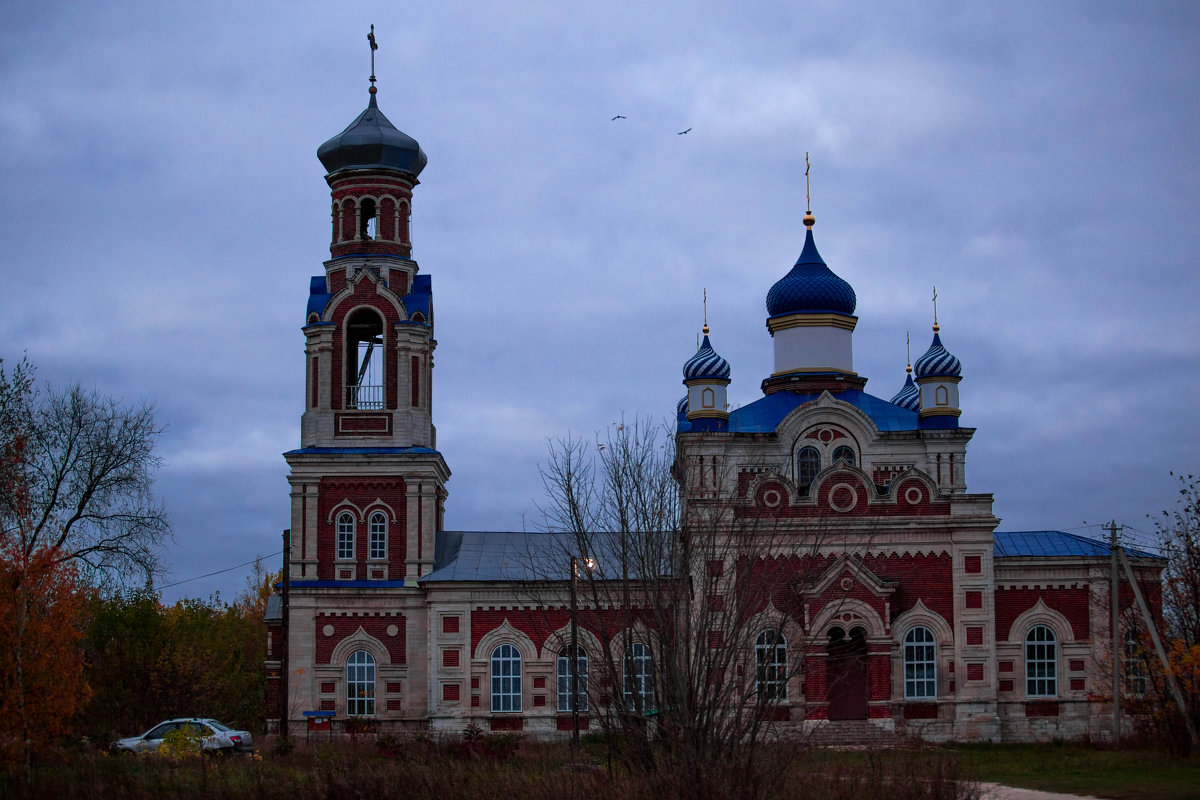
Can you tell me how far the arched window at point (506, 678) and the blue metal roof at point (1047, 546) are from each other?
486 inches

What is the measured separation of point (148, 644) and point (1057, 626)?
88.8 ft

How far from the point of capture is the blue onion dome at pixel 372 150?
3788 centimetres

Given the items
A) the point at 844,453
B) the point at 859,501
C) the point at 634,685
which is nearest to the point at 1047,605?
the point at 859,501

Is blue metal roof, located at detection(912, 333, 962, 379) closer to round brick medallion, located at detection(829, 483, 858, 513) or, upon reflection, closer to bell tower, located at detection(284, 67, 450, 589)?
round brick medallion, located at detection(829, 483, 858, 513)

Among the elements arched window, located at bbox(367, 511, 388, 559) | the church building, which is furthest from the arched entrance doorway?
arched window, located at bbox(367, 511, 388, 559)

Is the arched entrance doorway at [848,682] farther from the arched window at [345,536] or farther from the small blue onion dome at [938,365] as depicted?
the arched window at [345,536]

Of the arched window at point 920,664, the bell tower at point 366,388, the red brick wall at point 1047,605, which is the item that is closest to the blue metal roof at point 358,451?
the bell tower at point 366,388

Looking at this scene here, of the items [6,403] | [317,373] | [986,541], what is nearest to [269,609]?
[317,373]

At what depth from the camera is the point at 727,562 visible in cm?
3225

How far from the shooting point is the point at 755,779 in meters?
16.5

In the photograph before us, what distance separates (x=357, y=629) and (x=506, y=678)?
4008mm

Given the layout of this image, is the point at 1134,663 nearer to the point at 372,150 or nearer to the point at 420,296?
the point at 420,296

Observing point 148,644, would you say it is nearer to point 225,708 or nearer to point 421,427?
point 225,708

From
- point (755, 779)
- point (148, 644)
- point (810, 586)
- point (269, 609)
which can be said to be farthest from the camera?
point (148, 644)
